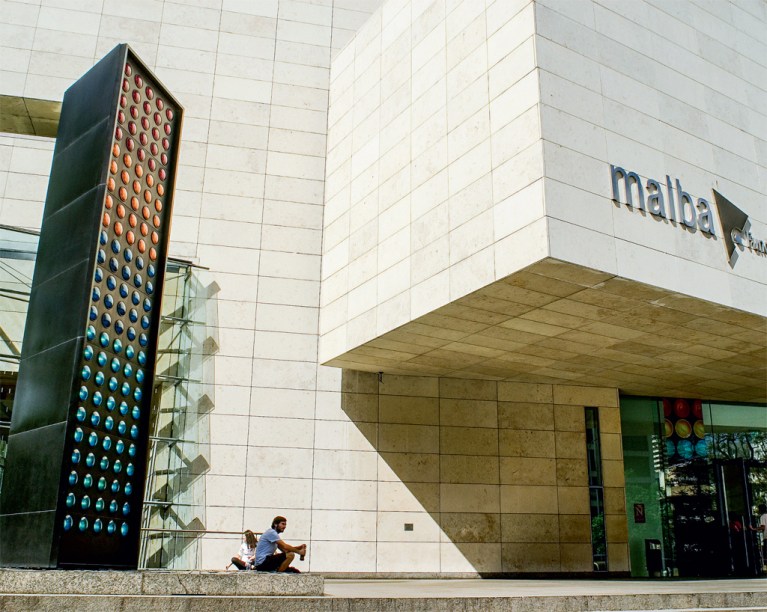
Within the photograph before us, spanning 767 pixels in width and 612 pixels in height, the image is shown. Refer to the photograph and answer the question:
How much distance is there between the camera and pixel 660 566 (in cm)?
2220

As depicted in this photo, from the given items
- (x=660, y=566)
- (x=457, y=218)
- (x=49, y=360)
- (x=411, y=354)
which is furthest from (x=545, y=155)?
(x=660, y=566)

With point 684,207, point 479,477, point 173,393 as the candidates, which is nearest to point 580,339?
point 684,207

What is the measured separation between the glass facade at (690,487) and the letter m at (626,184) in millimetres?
10224

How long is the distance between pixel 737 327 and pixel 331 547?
1111 cm

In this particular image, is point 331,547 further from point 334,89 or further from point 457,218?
point 334,89

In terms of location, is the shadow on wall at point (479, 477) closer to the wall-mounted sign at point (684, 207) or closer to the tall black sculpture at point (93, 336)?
the wall-mounted sign at point (684, 207)

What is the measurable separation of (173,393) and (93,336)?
350 inches

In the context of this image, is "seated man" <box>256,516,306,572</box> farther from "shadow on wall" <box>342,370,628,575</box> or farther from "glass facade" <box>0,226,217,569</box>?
"shadow on wall" <box>342,370,628,575</box>

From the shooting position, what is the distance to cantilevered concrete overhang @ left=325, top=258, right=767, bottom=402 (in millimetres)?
14945

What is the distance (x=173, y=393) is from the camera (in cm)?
1923

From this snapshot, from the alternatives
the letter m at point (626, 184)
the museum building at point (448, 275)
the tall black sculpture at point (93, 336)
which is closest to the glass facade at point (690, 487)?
the museum building at point (448, 275)

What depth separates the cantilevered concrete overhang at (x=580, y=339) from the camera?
14945 mm

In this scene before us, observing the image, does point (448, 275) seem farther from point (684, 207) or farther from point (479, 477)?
point (479, 477)

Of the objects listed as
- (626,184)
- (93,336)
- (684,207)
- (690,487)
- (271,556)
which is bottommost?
(271,556)
